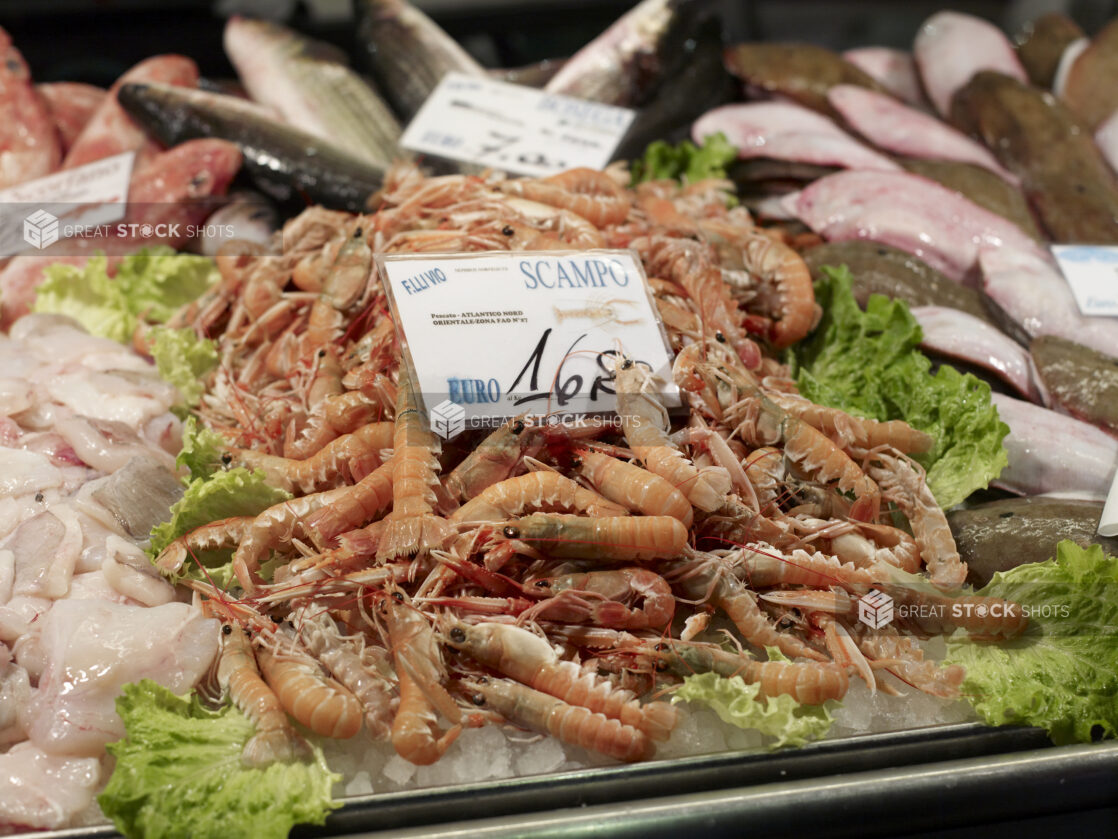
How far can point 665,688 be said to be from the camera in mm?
1828

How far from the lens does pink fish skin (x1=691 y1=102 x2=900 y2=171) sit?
11.6 feet

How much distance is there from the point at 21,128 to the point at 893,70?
154 inches

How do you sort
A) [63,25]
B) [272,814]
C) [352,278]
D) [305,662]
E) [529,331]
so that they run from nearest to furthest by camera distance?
[272,814]
[305,662]
[529,331]
[352,278]
[63,25]

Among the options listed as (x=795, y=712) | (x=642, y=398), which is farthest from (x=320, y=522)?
(x=795, y=712)

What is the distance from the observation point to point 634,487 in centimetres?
191

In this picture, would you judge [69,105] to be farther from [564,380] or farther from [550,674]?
[550,674]

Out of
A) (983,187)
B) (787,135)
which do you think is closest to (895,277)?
(983,187)

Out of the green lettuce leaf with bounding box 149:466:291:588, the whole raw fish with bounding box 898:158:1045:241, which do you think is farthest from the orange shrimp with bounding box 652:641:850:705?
the whole raw fish with bounding box 898:158:1045:241

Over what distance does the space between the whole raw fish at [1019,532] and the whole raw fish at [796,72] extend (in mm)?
2330

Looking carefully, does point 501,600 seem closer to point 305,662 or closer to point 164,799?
point 305,662

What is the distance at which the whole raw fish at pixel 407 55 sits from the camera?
154 inches

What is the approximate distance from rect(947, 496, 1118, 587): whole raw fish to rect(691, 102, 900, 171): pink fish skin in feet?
5.46

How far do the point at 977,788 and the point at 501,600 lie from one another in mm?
974

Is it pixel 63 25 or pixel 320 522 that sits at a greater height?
pixel 63 25
